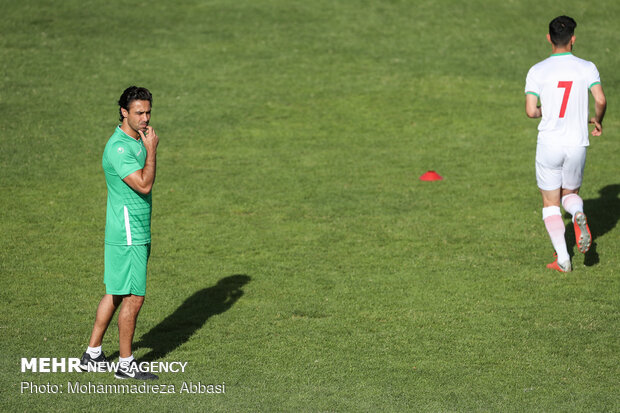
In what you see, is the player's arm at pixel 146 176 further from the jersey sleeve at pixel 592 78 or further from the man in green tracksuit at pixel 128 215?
the jersey sleeve at pixel 592 78

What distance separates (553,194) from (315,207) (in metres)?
3.69

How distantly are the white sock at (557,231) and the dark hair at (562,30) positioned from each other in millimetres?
1882

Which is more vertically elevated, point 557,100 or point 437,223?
point 557,100

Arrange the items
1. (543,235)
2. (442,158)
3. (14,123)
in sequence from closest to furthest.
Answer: (543,235) < (442,158) < (14,123)

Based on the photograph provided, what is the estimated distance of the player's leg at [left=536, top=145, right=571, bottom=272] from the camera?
8.23 metres

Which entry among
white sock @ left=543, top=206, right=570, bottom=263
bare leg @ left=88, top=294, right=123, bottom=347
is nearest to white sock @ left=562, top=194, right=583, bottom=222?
white sock @ left=543, top=206, right=570, bottom=263

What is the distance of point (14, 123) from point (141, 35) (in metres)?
5.68

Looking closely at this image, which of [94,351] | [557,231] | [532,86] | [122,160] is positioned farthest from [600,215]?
[94,351]

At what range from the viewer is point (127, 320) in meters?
5.97

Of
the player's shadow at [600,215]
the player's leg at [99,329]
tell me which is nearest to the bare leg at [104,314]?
the player's leg at [99,329]

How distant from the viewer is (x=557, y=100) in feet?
26.6

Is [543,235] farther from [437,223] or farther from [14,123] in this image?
[14,123]

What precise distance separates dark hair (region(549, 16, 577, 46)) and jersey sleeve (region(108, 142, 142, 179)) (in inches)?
191

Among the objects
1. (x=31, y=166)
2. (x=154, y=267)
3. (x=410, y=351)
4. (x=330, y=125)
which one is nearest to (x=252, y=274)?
(x=154, y=267)
